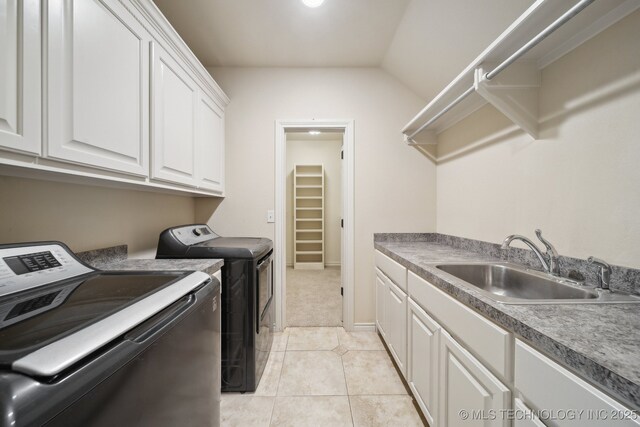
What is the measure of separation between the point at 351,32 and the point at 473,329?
6.95ft

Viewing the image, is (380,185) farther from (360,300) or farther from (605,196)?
(605,196)

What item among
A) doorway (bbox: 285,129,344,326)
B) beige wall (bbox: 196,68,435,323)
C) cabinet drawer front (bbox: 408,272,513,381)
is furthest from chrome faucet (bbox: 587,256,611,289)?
doorway (bbox: 285,129,344,326)

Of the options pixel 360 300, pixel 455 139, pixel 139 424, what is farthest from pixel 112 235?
pixel 455 139

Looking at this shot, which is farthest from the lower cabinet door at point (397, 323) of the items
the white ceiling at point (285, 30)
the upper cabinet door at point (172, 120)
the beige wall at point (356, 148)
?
the white ceiling at point (285, 30)

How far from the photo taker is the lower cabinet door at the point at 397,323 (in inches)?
60.4

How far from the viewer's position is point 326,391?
5.14 feet

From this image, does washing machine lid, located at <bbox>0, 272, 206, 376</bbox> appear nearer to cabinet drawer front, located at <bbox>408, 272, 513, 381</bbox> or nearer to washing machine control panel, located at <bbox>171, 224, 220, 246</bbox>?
washing machine control panel, located at <bbox>171, 224, 220, 246</bbox>

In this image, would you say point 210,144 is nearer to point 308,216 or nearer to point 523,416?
point 523,416

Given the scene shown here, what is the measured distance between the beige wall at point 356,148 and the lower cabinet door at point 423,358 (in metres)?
0.98

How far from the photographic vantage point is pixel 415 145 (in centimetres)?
232

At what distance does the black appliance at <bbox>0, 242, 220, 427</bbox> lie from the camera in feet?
1.27

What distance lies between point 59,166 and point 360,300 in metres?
2.25

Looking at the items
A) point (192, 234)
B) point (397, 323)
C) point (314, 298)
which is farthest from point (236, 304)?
point (314, 298)

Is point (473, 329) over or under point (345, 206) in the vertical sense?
under
